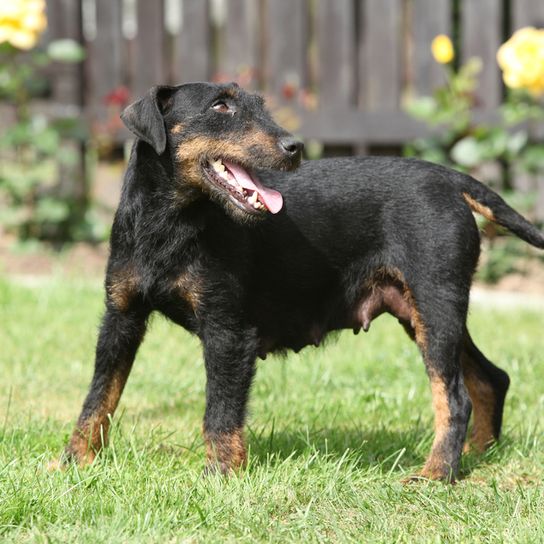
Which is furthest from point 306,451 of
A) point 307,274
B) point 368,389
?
point 368,389

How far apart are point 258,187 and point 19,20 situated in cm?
499

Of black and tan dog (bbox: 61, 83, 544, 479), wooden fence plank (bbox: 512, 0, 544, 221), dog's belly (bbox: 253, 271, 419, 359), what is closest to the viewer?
black and tan dog (bbox: 61, 83, 544, 479)

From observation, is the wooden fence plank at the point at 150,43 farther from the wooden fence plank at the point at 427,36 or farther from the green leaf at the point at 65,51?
the wooden fence plank at the point at 427,36

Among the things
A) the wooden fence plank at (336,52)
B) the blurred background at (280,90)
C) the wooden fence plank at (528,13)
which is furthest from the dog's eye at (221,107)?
the wooden fence plank at (528,13)

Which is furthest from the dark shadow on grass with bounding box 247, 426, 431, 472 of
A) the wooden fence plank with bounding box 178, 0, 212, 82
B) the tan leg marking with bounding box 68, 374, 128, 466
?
the wooden fence plank with bounding box 178, 0, 212, 82

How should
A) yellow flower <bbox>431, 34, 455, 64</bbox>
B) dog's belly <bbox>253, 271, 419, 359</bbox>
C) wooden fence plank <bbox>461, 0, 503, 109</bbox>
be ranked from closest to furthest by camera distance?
dog's belly <bbox>253, 271, 419, 359</bbox> → yellow flower <bbox>431, 34, 455, 64</bbox> → wooden fence plank <bbox>461, 0, 503, 109</bbox>

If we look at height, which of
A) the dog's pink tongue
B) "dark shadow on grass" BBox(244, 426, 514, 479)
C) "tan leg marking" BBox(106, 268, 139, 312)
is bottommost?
"dark shadow on grass" BBox(244, 426, 514, 479)

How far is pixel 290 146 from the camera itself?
3863 mm

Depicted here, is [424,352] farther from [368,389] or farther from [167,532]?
[167,532]

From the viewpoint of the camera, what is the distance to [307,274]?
4.29m

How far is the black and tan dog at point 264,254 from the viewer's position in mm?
3926

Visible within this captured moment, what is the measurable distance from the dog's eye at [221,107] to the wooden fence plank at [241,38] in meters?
5.11

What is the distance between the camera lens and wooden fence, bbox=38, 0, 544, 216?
8617 mm

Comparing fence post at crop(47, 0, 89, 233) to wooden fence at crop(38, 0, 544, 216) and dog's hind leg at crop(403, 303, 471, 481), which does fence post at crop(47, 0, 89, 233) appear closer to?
wooden fence at crop(38, 0, 544, 216)
